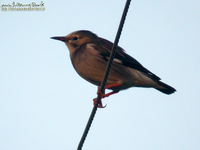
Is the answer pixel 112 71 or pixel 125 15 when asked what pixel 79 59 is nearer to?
pixel 112 71

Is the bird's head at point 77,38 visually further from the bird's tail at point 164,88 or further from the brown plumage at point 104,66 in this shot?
the bird's tail at point 164,88

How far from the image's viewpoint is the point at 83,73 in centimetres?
611

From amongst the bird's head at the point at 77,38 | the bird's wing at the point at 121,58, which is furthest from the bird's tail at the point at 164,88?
the bird's head at the point at 77,38

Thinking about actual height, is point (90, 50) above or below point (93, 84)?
above

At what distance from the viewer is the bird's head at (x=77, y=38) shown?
6652 mm

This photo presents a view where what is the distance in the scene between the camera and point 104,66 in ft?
19.9

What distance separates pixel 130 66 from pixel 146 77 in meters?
0.40

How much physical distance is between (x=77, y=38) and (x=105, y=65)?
3.64 ft

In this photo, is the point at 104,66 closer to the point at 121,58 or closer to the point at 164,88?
the point at 121,58

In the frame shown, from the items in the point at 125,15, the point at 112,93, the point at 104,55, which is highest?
the point at 125,15

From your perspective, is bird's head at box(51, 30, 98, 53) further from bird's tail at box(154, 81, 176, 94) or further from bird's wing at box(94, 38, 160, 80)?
bird's tail at box(154, 81, 176, 94)

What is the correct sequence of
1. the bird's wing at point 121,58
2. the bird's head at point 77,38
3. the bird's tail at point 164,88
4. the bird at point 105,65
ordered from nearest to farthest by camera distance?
1. the bird at point 105,65
2. the bird's wing at point 121,58
3. the bird's tail at point 164,88
4. the bird's head at point 77,38

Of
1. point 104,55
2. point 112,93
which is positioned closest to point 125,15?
point 104,55

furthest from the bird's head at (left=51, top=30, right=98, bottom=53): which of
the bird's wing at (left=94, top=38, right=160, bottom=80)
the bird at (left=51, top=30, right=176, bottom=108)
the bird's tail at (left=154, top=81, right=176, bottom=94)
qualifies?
the bird's tail at (left=154, top=81, right=176, bottom=94)
